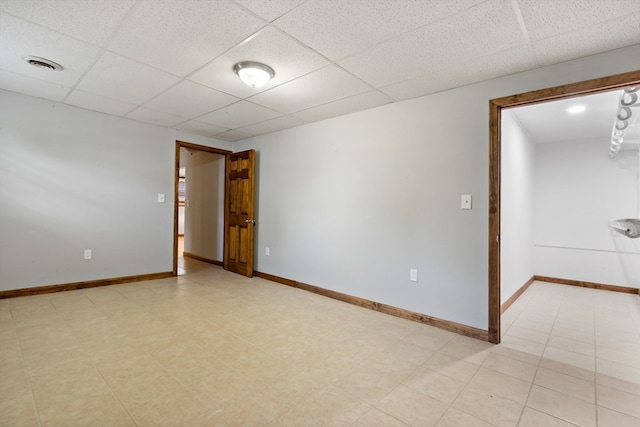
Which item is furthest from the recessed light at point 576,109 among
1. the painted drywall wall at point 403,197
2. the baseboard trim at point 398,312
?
the baseboard trim at point 398,312

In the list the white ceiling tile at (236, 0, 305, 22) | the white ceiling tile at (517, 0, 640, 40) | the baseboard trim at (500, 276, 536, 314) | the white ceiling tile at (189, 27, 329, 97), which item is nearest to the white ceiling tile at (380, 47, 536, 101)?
the white ceiling tile at (517, 0, 640, 40)

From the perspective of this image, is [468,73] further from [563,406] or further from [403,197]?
[563,406]

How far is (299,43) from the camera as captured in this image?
213 centimetres

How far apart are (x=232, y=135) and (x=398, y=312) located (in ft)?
12.4

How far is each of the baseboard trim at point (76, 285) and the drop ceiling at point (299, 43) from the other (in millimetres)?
2295

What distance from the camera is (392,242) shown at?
3.21m

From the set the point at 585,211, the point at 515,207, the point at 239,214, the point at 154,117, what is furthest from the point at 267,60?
the point at 585,211

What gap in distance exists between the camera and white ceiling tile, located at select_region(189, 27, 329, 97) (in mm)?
2113

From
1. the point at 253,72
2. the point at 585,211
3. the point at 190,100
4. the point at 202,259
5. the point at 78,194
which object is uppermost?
the point at 190,100

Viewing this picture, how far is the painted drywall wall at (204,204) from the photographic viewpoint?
571cm

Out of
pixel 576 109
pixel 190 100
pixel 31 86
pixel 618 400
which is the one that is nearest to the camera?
pixel 618 400

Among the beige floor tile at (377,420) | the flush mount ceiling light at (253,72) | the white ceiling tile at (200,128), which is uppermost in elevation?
the white ceiling tile at (200,128)

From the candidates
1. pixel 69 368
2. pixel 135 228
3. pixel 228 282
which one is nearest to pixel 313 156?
pixel 228 282

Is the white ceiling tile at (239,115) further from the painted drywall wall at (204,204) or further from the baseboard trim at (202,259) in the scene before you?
the baseboard trim at (202,259)
